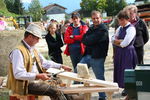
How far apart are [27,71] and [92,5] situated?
111250mm

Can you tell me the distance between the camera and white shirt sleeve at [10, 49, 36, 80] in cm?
465

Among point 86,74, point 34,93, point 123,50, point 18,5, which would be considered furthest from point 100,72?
point 18,5

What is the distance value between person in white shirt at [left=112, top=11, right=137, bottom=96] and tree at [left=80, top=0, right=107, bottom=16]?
10038 cm

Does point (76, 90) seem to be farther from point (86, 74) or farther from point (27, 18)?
point (27, 18)

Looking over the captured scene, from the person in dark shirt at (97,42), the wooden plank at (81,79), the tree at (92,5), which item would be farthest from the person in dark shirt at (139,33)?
the tree at (92,5)

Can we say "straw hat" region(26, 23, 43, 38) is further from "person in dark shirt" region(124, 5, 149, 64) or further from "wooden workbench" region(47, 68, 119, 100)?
"person in dark shirt" region(124, 5, 149, 64)

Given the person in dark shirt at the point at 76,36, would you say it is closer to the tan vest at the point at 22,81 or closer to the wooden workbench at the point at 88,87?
the wooden workbench at the point at 88,87

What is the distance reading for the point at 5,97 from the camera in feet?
22.6

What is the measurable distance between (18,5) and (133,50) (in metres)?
86.9

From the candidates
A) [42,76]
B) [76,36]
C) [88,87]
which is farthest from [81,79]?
[76,36]

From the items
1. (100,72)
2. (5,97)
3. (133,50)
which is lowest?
(5,97)

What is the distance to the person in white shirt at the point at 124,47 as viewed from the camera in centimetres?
625

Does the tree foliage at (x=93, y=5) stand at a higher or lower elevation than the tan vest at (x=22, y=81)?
higher

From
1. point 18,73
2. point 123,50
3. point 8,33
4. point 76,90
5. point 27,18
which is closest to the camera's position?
point 18,73
